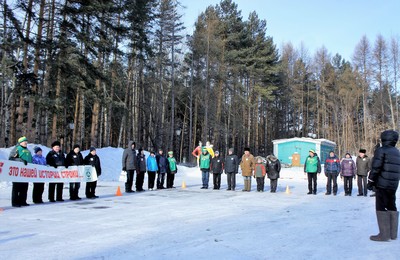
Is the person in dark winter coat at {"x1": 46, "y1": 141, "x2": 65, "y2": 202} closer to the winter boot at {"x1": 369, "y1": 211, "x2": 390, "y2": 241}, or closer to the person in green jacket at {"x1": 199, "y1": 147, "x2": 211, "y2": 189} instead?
the person in green jacket at {"x1": 199, "y1": 147, "x2": 211, "y2": 189}

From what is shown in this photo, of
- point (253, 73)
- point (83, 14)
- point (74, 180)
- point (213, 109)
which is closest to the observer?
point (74, 180)

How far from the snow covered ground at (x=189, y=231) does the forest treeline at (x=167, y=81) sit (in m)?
9.82

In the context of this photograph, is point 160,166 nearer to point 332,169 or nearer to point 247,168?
point 247,168

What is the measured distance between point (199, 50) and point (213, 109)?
6.45 meters

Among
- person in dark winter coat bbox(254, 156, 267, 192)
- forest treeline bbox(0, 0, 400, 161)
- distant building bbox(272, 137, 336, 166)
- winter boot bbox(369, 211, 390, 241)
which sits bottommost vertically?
winter boot bbox(369, 211, 390, 241)

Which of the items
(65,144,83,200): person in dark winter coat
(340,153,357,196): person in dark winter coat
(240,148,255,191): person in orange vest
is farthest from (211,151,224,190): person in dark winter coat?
(65,144,83,200): person in dark winter coat

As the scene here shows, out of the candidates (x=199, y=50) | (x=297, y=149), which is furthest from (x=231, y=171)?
(x=297, y=149)

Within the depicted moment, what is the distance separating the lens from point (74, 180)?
41.4 ft

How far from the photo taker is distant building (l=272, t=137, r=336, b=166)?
4225 centimetres

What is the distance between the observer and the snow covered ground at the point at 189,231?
567 centimetres

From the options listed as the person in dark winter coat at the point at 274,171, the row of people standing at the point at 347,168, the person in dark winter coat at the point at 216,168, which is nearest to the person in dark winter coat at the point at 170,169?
the person in dark winter coat at the point at 216,168

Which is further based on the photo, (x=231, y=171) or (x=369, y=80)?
(x=369, y=80)

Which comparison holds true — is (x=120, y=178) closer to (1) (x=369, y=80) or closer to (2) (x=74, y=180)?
(2) (x=74, y=180)

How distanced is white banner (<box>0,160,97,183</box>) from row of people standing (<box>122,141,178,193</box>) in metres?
2.14
